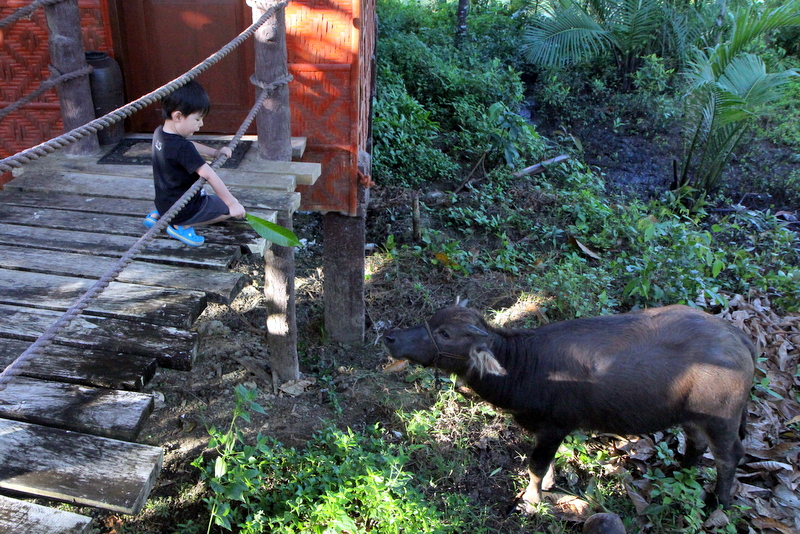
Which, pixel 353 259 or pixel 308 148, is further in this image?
pixel 353 259

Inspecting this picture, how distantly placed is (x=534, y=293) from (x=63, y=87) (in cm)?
407

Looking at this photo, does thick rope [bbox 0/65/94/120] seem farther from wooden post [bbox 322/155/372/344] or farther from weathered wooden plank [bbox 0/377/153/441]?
weathered wooden plank [bbox 0/377/153/441]

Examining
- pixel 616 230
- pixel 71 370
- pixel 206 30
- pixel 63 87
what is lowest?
pixel 616 230

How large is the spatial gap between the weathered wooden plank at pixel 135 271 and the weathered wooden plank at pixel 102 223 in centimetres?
29

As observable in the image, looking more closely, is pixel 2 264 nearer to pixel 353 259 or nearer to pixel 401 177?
pixel 353 259

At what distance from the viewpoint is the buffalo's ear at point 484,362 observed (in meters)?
3.70

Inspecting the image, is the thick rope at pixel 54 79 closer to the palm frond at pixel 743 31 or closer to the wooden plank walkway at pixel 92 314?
the wooden plank walkway at pixel 92 314

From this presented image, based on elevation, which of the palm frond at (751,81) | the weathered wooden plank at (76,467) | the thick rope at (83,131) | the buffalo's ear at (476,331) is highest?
the thick rope at (83,131)

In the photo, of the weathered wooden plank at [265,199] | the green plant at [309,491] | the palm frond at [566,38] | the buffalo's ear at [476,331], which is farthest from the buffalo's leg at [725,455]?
the palm frond at [566,38]

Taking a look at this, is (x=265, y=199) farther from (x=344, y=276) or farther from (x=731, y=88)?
(x=731, y=88)

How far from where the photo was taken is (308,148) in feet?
15.9

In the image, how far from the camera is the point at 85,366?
2.43m

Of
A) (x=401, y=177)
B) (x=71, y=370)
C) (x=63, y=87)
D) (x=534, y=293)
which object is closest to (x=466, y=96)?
(x=401, y=177)

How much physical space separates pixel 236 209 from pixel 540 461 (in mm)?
2419
